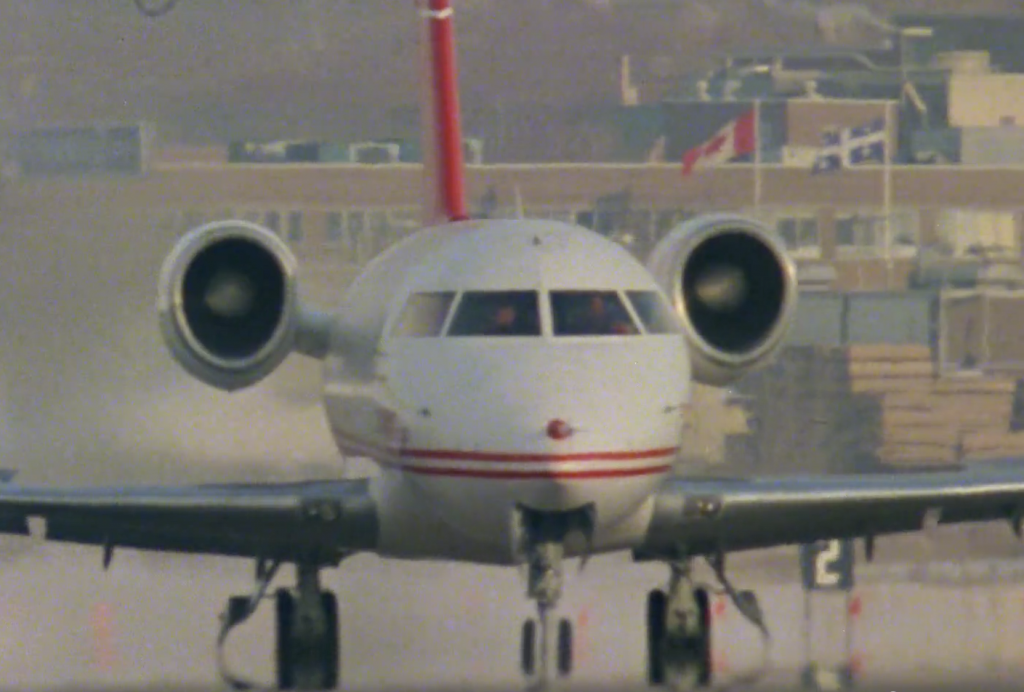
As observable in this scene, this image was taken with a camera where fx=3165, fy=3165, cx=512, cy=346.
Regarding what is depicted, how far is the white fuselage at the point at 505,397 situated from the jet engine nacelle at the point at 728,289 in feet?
3.58

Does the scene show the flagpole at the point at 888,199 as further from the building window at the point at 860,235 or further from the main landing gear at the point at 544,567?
the main landing gear at the point at 544,567

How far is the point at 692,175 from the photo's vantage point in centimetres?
5562

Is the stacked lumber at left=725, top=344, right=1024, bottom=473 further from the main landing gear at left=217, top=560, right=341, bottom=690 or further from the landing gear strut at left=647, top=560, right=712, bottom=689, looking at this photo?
the main landing gear at left=217, top=560, right=341, bottom=690

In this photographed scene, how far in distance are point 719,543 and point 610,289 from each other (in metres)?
2.69


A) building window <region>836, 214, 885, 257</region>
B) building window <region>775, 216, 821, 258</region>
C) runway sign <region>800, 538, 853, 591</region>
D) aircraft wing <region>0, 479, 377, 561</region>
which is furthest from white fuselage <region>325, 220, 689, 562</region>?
building window <region>836, 214, 885, 257</region>

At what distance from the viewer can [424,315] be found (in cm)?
1744

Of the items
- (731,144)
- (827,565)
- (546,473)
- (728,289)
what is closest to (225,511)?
(546,473)

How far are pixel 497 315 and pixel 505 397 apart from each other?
2.88ft

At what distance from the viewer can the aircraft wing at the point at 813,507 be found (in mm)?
18266

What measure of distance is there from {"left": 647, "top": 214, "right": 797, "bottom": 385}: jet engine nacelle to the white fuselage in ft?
3.58

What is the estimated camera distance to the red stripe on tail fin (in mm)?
21297

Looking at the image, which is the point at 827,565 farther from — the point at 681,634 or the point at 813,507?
the point at 813,507

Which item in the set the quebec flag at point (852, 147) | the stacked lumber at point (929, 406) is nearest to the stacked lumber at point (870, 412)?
the stacked lumber at point (929, 406)

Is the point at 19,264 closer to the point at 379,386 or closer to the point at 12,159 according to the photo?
the point at 12,159
